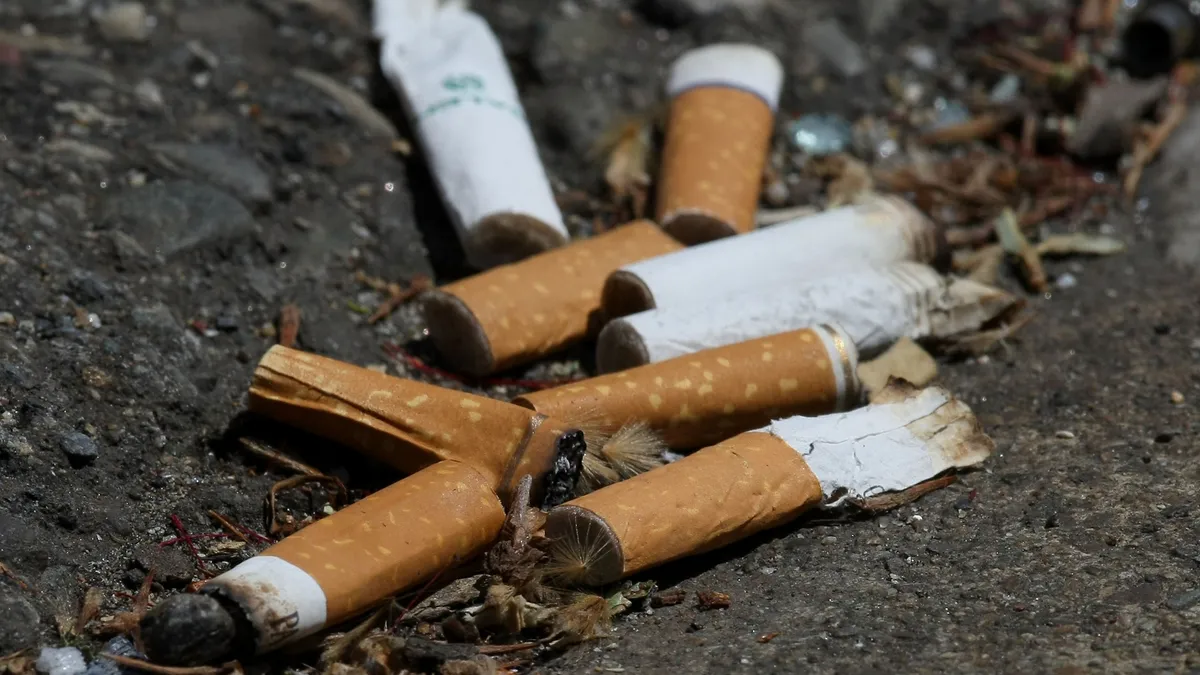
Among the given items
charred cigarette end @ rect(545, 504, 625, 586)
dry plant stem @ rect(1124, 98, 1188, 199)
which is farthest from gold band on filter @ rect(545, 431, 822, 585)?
dry plant stem @ rect(1124, 98, 1188, 199)

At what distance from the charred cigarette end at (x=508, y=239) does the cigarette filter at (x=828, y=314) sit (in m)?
0.47

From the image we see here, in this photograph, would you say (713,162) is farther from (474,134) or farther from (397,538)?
(397,538)

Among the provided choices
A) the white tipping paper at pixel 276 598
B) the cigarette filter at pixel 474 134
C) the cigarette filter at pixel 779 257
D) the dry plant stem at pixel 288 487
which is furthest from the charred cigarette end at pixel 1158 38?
the white tipping paper at pixel 276 598

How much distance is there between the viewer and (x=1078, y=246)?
3.93 metres

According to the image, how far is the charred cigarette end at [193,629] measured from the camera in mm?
2160

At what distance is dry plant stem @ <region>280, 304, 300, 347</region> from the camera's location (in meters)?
3.20

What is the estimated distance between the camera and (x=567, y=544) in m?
2.47

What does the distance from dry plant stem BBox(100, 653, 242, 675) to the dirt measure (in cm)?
16

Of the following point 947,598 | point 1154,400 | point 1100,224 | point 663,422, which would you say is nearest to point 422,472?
point 663,422

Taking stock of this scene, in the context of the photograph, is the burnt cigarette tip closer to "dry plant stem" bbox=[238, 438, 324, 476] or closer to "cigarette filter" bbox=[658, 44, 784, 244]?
"cigarette filter" bbox=[658, 44, 784, 244]

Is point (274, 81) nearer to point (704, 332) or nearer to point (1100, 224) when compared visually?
point (704, 332)

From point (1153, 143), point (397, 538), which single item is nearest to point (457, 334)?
point (397, 538)

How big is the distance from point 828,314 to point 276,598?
155cm

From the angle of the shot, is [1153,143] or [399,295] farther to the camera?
[1153,143]
